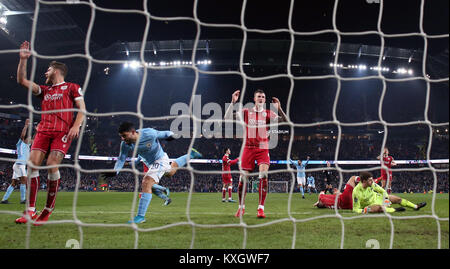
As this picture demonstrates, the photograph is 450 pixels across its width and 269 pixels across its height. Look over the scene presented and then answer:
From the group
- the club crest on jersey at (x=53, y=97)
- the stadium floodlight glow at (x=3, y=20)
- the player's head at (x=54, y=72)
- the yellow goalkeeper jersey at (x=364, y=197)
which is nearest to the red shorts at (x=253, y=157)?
the yellow goalkeeper jersey at (x=364, y=197)

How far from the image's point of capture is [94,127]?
103 feet

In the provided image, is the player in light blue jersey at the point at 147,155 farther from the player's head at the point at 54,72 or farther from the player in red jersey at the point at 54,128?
the player's head at the point at 54,72

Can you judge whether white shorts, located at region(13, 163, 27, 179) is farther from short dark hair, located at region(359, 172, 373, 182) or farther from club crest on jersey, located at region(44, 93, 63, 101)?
short dark hair, located at region(359, 172, 373, 182)

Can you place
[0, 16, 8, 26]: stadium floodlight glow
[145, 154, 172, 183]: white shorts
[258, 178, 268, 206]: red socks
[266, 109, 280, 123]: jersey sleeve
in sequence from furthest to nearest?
1. [0, 16, 8, 26]: stadium floodlight glow
2. [266, 109, 280, 123]: jersey sleeve
3. [258, 178, 268, 206]: red socks
4. [145, 154, 172, 183]: white shorts

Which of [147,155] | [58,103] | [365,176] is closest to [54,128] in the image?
[58,103]

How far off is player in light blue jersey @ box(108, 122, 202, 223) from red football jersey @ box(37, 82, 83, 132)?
74 centimetres

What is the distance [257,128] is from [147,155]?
1.94 m

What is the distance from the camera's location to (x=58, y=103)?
13.7 feet

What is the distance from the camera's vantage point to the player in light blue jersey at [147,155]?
14.2ft

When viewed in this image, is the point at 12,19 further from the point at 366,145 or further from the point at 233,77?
the point at 366,145

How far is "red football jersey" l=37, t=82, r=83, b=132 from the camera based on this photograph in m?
4.13

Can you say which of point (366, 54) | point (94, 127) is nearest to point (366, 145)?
point (366, 54)

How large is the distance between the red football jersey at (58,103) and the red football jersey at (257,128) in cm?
271

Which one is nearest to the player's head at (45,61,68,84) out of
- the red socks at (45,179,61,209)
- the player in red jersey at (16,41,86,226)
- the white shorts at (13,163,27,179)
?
the player in red jersey at (16,41,86,226)
